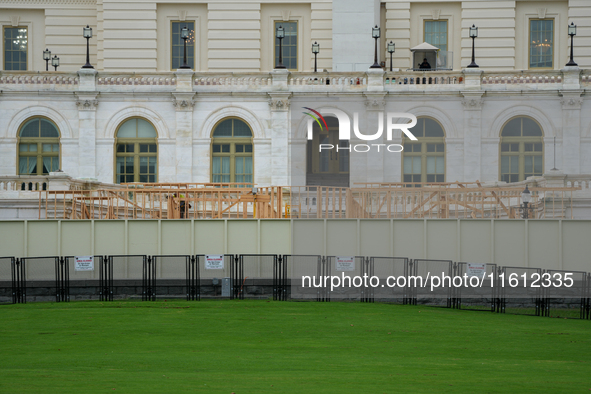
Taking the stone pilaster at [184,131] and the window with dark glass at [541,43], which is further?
the window with dark glass at [541,43]

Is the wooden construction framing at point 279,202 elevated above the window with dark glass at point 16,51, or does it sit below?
below

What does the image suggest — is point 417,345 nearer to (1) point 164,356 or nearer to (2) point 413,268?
(1) point 164,356

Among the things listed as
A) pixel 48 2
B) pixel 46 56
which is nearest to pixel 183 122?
pixel 46 56

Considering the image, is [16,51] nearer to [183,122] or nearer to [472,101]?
[183,122]

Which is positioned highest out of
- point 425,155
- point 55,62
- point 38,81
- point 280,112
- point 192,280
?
point 55,62

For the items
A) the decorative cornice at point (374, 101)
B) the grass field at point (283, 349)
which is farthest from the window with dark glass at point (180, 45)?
the grass field at point (283, 349)

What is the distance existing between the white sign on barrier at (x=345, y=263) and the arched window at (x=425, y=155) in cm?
2485

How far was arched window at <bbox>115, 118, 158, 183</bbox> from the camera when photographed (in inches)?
2149

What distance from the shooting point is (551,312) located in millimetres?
29297

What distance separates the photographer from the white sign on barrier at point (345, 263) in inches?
1224

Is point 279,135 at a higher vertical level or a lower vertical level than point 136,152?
higher

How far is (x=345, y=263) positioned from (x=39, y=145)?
101 ft

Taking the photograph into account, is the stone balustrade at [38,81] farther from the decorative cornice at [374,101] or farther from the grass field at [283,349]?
the grass field at [283,349]

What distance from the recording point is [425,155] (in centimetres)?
5547
